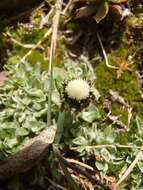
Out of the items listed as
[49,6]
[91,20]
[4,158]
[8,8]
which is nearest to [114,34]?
[91,20]

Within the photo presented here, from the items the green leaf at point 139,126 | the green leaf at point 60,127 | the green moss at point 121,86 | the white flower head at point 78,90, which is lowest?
the green leaf at point 139,126

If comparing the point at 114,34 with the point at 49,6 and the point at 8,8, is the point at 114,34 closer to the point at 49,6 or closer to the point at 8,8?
the point at 49,6

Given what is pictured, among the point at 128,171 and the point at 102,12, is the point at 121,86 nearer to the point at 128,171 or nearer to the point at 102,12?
the point at 102,12

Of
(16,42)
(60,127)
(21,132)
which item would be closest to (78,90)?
(60,127)

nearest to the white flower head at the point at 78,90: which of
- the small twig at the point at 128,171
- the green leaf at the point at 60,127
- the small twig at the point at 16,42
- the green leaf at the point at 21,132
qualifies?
the green leaf at the point at 60,127

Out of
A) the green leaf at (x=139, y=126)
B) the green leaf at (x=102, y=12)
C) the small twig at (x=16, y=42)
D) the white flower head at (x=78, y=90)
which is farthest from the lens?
the small twig at (x=16, y=42)

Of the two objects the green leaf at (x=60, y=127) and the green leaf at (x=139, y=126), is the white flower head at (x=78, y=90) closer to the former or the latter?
the green leaf at (x=60, y=127)
